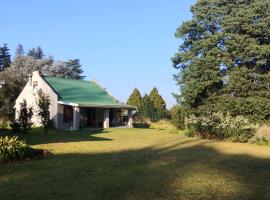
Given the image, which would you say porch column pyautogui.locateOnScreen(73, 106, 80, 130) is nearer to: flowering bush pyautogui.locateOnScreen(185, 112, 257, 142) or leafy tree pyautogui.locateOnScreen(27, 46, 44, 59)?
flowering bush pyautogui.locateOnScreen(185, 112, 257, 142)

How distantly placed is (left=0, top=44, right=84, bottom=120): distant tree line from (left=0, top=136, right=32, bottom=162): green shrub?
31733mm

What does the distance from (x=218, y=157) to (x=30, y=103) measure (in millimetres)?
28148

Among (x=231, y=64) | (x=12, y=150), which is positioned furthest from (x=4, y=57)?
(x=12, y=150)

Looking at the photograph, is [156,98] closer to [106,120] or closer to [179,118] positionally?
[106,120]

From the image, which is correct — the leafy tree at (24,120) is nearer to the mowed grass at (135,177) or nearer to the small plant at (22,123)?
the small plant at (22,123)

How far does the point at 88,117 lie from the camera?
40375mm

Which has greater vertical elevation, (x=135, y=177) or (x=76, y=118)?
(x=76, y=118)

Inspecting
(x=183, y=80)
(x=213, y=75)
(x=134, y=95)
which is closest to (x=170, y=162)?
(x=213, y=75)

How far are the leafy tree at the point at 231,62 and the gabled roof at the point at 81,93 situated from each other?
8269mm

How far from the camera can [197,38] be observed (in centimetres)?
4181

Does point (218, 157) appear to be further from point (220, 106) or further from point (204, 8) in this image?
point (204, 8)

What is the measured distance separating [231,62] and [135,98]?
1709cm

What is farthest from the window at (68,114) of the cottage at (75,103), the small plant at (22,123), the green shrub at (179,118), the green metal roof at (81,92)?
the green shrub at (179,118)

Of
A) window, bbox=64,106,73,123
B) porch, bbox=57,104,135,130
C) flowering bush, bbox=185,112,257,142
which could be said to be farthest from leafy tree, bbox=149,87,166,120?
flowering bush, bbox=185,112,257,142
